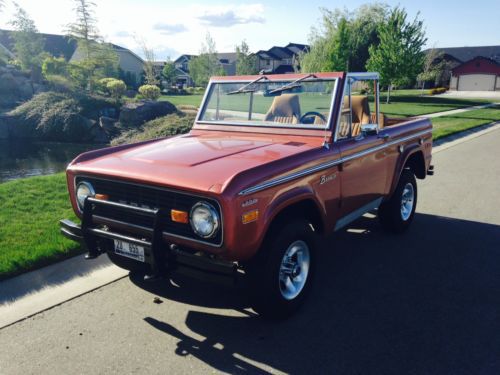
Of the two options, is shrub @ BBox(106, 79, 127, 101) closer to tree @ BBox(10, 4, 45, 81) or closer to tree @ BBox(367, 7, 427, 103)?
tree @ BBox(10, 4, 45, 81)

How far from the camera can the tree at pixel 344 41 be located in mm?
31673

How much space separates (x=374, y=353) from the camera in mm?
3045

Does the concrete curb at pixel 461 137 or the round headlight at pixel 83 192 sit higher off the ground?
the round headlight at pixel 83 192

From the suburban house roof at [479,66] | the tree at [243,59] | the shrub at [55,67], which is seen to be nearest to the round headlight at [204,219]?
the shrub at [55,67]

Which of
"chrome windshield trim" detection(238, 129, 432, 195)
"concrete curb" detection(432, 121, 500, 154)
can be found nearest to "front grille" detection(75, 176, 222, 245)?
"chrome windshield trim" detection(238, 129, 432, 195)

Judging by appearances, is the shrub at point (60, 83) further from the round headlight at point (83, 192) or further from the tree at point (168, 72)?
the tree at point (168, 72)

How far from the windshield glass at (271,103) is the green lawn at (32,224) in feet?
7.11

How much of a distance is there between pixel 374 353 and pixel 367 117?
3.04 meters

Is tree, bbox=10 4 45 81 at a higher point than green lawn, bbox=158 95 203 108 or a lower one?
higher

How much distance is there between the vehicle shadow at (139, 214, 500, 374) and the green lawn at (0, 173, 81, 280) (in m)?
1.35

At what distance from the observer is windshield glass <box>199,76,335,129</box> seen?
4.31m

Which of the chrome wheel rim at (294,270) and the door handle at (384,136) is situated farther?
the door handle at (384,136)

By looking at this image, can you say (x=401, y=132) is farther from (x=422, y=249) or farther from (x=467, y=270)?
(x=467, y=270)

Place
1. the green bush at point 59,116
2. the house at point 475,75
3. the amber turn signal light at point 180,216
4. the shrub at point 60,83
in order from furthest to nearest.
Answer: the house at point 475,75 → the shrub at point 60,83 → the green bush at point 59,116 → the amber turn signal light at point 180,216
